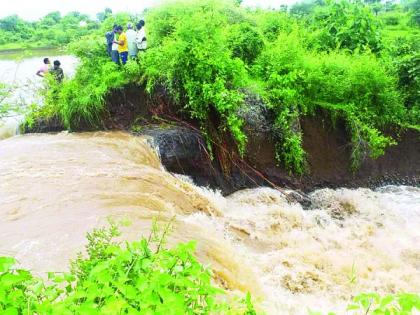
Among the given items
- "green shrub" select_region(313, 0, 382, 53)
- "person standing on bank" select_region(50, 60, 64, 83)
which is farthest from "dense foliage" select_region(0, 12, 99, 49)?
"green shrub" select_region(313, 0, 382, 53)

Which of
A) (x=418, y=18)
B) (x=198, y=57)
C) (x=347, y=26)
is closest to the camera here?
(x=198, y=57)

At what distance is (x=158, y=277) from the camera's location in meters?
2.00

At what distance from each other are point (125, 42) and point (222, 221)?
14.4 ft

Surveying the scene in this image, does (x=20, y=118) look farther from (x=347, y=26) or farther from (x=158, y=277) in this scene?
(x=158, y=277)

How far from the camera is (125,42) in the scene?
898cm

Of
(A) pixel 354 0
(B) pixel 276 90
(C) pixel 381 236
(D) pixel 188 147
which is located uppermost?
(A) pixel 354 0

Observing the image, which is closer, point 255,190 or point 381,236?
point 381,236

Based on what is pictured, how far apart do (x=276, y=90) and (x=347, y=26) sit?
12.0ft

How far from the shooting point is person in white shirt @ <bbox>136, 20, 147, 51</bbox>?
9.09 meters

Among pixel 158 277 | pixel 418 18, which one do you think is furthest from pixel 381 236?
pixel 418 18

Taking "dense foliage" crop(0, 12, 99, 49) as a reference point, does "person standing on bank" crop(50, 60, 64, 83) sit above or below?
below

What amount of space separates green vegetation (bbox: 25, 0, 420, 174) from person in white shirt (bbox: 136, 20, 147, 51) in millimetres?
402

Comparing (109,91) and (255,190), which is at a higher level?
(109,91)

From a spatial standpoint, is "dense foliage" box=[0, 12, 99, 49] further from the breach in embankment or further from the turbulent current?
the turbulent current
